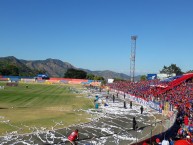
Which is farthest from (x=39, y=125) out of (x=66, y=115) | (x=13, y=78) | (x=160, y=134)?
(x=13, y=78)

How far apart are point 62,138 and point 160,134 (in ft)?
26.8

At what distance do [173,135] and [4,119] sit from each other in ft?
58.2

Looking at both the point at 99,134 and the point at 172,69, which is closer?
the point at 99,134

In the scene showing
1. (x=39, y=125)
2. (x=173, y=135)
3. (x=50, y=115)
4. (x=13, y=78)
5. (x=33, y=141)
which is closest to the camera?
(x=33, y=141)

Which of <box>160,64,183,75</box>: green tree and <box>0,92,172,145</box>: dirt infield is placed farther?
<box>160,64,183,75</box>: green tree

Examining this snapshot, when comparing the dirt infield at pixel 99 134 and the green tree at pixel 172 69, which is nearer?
the dirt infield at pixel 99 134

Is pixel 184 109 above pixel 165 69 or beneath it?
beneath

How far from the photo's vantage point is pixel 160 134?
24.6m

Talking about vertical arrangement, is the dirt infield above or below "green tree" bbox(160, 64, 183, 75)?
below

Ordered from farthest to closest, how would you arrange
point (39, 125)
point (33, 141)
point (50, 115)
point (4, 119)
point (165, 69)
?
point (165, 69) → point (50, 115) → point (4, 119) → point (39, 125) → point (33, 141)

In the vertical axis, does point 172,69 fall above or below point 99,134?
above

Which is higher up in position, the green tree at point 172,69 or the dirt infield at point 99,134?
the green tree at point 172,69

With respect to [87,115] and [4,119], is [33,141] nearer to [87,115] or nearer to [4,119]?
[4,119]

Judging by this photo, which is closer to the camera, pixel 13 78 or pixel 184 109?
pixel 184 109
